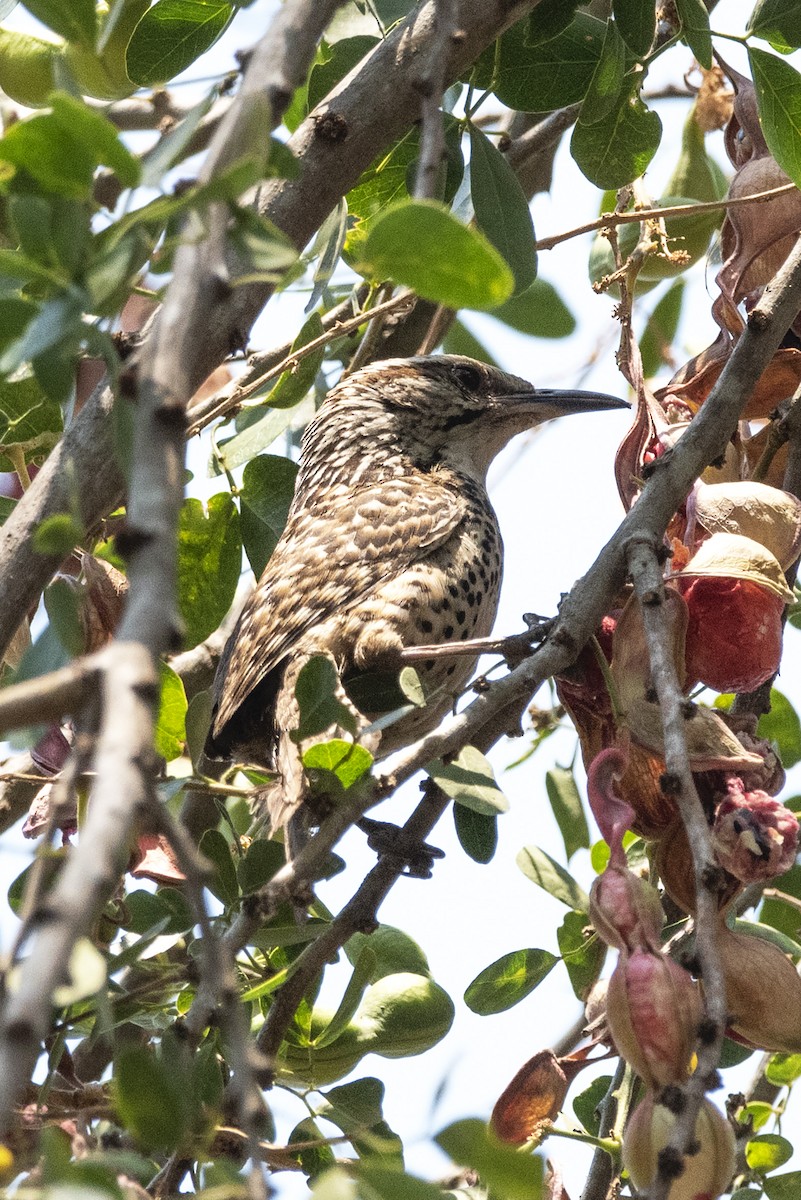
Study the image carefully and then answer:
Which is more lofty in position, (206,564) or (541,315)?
(541,315)

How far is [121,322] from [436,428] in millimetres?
1067

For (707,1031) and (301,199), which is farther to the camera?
(301,199)

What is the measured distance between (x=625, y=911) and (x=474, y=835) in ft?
3.11

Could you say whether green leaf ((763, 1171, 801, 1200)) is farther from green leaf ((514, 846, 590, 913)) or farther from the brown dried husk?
the brown dried husk

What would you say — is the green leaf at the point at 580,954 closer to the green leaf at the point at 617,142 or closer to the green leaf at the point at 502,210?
the green leaf at the point at 502,210

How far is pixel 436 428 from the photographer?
3.81 metres

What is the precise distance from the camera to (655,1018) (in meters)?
1.48

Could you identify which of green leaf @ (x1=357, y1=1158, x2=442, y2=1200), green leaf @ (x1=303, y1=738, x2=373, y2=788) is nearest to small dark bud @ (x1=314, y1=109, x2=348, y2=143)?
green leaf @ (x1=303, y1=738, x2=373, y2=788)

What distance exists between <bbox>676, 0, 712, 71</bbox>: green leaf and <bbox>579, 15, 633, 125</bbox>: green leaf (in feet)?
0.26

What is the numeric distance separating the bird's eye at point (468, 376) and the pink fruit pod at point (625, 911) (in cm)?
237

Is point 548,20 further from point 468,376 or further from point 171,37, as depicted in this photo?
point 468,376

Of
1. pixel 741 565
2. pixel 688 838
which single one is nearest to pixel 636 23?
pixel 741 565

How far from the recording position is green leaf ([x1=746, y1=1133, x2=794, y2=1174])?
2299 millimetres

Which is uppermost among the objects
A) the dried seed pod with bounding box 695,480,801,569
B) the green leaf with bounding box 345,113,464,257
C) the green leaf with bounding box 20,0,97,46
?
the green leaf with bounding box 345,113,464,257
